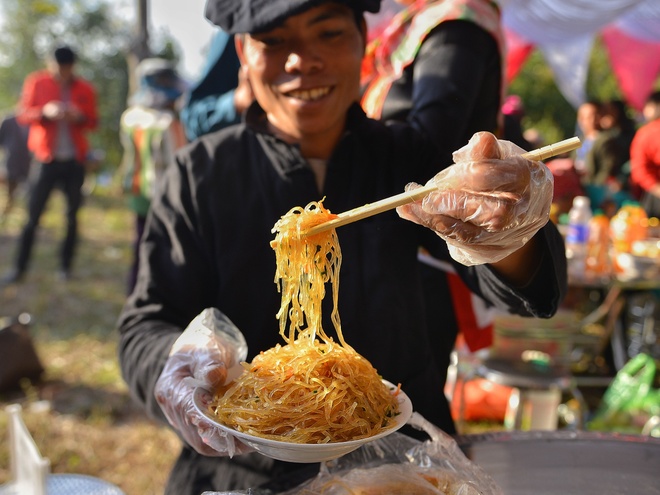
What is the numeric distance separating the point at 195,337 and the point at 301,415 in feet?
1.09

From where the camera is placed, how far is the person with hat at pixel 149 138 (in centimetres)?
514

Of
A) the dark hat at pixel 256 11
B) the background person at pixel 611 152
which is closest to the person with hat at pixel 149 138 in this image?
the dark hat at pixel 256 11

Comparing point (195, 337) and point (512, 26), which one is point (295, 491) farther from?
point (512, 26)

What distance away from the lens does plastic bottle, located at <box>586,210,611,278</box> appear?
13.4 feet

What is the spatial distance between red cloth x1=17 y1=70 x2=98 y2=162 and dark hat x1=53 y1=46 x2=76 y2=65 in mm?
279

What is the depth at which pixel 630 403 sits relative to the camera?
3.68 metres

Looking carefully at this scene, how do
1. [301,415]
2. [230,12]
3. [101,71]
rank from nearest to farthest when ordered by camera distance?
[301,415], [230,12], [101,71]

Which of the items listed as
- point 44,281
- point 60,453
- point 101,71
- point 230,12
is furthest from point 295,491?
point 101,71

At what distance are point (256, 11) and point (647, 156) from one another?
5.32 meters

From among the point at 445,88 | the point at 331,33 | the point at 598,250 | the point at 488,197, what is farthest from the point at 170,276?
the point at 598,250

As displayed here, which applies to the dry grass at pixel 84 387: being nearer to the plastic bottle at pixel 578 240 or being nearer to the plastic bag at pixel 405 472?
the plastic bag at pixel 405 472

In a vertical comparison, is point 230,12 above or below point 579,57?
above

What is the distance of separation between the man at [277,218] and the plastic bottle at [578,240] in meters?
2.52

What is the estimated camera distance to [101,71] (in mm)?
17109
